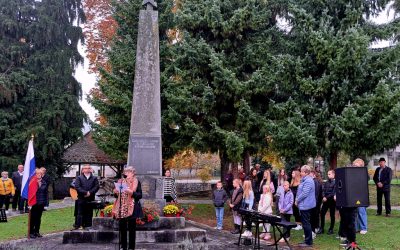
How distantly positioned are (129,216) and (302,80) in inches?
292

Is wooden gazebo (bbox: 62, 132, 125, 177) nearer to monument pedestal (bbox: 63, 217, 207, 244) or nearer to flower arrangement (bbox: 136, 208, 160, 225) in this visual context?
flower arrangement (bbox: 136, 208, 160, 225)

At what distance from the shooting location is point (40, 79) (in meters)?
25.7

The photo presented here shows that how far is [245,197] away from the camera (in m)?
11.9

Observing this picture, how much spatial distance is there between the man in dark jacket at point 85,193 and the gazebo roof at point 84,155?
46.6ft

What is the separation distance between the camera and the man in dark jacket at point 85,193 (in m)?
11.5

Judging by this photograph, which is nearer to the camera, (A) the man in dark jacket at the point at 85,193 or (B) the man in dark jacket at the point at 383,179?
(A) the man in dark jacket at the point at 85,193

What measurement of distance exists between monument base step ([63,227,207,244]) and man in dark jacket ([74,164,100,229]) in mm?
1248

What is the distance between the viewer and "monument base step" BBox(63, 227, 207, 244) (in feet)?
33.9

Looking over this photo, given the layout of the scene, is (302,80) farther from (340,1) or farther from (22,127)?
(22,127)

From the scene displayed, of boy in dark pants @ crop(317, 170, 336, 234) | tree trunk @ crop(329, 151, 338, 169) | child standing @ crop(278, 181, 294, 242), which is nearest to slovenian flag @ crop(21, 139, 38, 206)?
child standing @ crop(278, 181, 294, 242)

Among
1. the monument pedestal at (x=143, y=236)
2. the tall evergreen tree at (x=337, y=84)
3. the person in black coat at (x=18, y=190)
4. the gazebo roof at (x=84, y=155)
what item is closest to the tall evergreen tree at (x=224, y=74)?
the tall evergreen tree at (x=337, y=84)

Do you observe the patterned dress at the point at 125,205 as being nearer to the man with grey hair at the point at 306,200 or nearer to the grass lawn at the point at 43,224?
the man with grey hair at the point at 306,200

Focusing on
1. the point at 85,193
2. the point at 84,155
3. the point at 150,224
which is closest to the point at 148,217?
the point at 150,224

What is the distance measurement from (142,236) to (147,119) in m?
3.43
